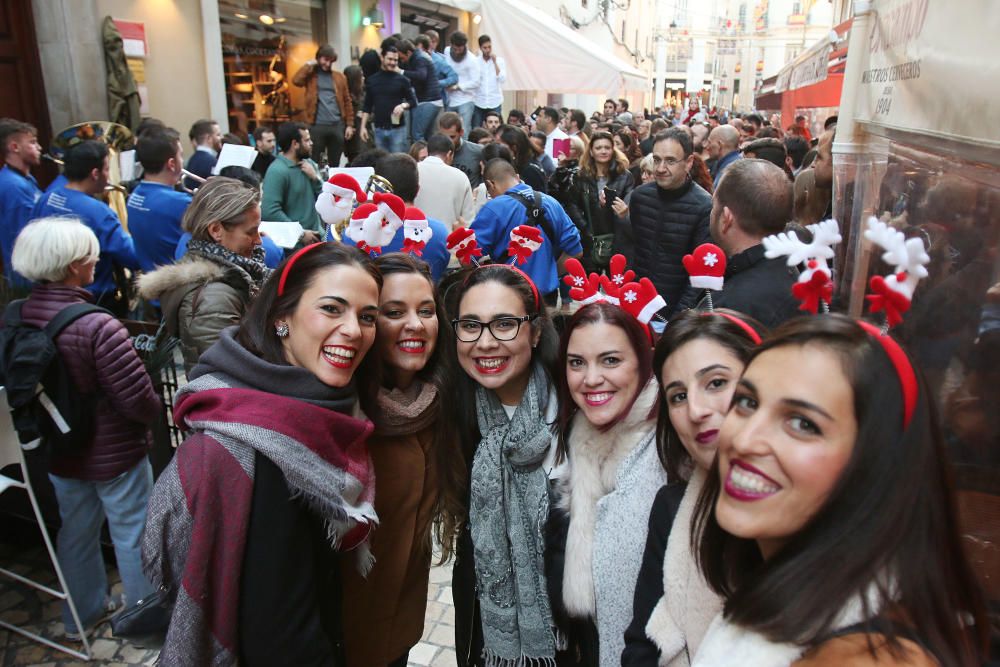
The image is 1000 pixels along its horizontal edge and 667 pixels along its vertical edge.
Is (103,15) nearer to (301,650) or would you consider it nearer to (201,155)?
(201,155)

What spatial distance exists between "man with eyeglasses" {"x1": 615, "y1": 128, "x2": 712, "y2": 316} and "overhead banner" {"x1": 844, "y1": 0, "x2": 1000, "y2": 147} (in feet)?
7.02

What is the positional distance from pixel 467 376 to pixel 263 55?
9.75 m

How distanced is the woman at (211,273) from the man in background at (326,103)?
18.9 ft

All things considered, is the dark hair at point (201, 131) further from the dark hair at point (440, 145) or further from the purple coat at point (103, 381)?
the purple coat at point (103, 381)

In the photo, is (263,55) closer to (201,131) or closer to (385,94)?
(385,94)

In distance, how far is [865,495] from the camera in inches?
42.6

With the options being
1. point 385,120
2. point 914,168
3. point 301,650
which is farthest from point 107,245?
point 385,120

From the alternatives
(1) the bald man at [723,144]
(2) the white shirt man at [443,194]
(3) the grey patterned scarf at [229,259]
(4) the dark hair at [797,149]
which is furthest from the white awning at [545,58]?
(3) the grey patterned scarf at [229,259]

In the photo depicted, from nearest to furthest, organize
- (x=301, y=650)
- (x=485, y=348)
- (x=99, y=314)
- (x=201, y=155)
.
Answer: (x=301, y=650)
(x=485, y=348)
(x=99, y=314)
(x=201, y=155)

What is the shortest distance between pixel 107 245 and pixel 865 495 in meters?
4.55

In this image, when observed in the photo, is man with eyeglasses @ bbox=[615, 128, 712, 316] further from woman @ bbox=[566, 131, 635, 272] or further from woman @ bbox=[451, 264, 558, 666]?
woman @ bbox=[451, 264, 558, 666]

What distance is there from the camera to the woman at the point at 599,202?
252 inches

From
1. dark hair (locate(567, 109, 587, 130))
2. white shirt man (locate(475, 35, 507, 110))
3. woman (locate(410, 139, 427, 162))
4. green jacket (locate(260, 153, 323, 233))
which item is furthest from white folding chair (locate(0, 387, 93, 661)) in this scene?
dark hair (locate(567, 109, 587, 130))

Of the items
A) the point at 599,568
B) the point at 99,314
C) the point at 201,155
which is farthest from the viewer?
the point at 201,155
